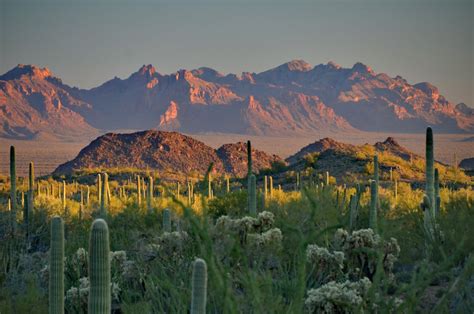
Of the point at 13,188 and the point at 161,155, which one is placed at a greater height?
the point at 161,155

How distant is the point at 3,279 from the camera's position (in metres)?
11.8

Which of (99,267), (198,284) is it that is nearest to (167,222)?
(99,267)

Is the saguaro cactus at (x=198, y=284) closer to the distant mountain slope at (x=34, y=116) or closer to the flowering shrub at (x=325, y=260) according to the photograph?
the flowering shrub at (x=325, y=260)

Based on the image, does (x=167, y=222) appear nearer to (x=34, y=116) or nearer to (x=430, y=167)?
(x=430, y=167)

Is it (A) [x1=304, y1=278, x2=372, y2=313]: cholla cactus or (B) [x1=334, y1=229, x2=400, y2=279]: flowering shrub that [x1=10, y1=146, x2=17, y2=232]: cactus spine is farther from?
(A) [x1=304, y1=278, x2=372, y2=313]: cholla cactus

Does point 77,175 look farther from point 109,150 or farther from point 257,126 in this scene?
point 257,126

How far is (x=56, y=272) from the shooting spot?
6.07 meters

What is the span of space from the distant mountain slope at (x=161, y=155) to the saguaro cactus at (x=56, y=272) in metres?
56.7

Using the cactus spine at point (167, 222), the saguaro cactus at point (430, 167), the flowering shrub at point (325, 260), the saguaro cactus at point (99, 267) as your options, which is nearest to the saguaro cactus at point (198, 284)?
the saguaro cactus at point (99, 267)

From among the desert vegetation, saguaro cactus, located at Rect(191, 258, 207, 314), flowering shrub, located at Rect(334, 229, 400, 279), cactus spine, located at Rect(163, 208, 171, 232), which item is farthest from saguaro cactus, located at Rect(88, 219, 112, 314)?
cactus spine, located at Rect(163, 208, 171, 232)

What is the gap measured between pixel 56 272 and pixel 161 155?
61679 mm

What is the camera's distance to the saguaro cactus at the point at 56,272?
19.7 ft

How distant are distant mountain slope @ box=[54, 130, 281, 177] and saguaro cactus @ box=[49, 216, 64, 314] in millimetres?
56683

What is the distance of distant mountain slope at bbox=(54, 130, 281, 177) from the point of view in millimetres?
65188
